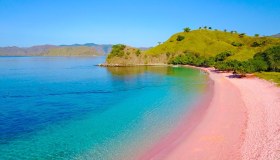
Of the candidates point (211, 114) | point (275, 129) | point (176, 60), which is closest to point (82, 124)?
point (211, 114)

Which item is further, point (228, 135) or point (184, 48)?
point (184, 48)

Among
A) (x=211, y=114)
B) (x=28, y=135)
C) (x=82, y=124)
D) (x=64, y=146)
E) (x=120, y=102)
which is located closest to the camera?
(x=64, y=146)

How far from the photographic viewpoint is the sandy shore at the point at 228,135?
1939cm

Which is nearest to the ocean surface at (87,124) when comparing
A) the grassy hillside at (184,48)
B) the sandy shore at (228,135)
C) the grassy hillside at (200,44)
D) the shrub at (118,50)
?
the sandy shore at (228,135)

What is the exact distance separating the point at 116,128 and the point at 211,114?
12.5 meters

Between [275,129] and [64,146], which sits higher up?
[275,129]

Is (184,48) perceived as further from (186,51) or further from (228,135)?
(228,135)

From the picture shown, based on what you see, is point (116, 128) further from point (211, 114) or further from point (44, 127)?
point (211, 114)

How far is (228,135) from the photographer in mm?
23625

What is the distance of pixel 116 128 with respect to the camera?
27.8 metres

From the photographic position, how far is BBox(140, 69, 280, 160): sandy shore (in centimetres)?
1939

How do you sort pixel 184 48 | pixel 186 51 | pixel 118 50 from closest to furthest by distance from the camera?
pixel 118 50
pixel 186 51
pixel 184 48

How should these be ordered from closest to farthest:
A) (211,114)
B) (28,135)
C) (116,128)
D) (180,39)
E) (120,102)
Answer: (28,135) < (116,128) < (211,114) < (120,102) < (180,39)

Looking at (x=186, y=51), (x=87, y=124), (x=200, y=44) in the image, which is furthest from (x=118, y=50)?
(x=87, y=124)
